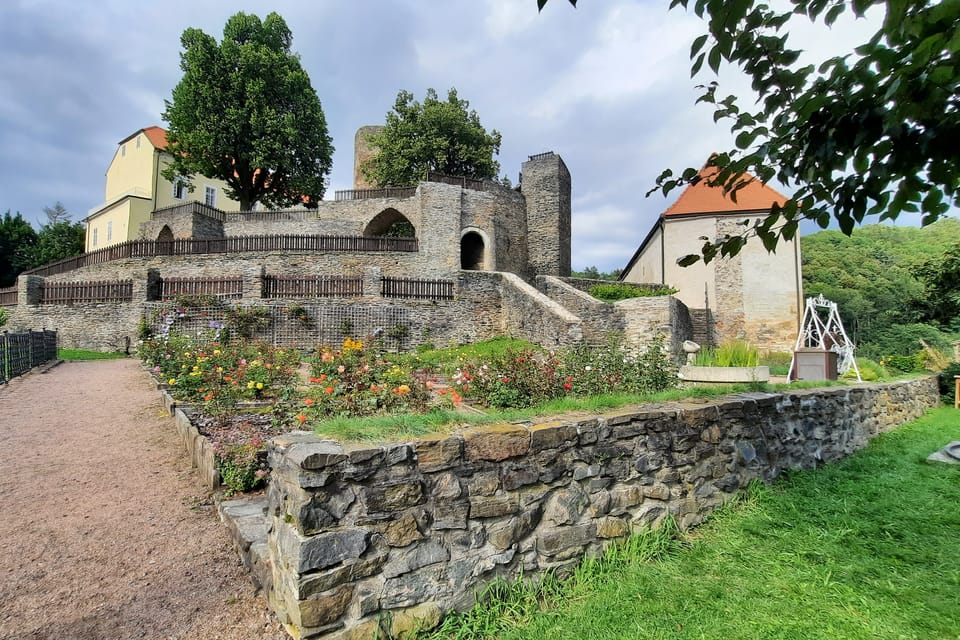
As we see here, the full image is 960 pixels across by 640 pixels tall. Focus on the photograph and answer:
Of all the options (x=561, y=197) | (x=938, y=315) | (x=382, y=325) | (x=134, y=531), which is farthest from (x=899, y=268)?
A: (x=134, y=531)

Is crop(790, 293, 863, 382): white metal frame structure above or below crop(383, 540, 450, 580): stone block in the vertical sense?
above

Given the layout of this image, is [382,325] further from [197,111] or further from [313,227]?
[197,111]

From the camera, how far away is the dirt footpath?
2541 mm

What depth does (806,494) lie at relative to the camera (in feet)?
13.8

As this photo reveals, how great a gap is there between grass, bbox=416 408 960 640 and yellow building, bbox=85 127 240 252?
33.8 m

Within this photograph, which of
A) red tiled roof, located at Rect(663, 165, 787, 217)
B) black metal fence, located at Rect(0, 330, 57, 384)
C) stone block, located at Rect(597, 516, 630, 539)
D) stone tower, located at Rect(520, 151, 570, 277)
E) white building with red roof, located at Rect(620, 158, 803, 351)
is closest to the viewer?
stone block, located at Rect(597, 516, 630, 539)

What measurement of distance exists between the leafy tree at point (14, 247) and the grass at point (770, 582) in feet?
150

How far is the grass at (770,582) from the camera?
2.39 m

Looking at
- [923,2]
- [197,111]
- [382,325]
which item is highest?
[197,111]

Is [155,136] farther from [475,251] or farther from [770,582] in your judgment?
[770,582]

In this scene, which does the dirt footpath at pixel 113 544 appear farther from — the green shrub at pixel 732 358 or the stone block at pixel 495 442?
the green shrub at pixel 732 358

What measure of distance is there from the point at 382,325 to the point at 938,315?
2145 cm

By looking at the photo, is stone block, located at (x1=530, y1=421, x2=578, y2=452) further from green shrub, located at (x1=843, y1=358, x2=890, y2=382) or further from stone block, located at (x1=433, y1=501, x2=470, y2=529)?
green shrub, located at (x1=843, y1=358, x2=890, y2=382)

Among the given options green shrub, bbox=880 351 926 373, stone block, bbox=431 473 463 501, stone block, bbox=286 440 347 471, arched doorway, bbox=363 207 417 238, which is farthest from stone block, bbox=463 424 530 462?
arched doorway, bbox=363 207 417 238
